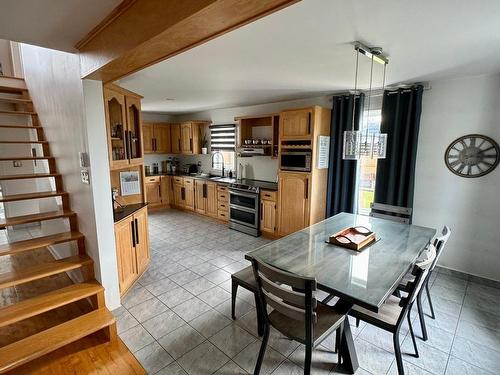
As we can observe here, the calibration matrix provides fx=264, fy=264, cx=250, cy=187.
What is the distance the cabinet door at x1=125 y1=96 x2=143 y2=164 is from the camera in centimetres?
321

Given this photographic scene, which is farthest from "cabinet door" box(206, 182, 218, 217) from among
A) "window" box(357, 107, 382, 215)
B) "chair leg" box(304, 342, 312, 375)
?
"chair leg" box(304, 342, 312, 375)

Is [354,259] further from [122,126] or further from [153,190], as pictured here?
[153,190]

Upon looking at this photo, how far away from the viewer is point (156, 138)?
6.83 meters

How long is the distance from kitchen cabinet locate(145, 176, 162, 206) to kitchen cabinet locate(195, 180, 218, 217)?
118 cm

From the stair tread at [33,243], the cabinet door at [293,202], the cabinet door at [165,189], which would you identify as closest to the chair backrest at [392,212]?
the cabinet door at [293,202]

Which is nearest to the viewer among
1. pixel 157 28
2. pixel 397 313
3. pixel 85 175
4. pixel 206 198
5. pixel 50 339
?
pixel 157 28

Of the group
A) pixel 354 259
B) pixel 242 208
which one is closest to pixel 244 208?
pixel 242 208

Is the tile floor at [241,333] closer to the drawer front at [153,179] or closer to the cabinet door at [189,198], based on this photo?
the cabinet door at [189,198]

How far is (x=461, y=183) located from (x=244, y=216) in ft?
10.9

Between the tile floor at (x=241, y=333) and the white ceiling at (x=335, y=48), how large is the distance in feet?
8.16

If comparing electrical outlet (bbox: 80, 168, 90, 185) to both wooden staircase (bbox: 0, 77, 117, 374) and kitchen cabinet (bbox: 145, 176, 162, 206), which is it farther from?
kitchen cabinet (bbox: 145, 176, 162, 206)

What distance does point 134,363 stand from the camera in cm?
209

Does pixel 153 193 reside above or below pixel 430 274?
below

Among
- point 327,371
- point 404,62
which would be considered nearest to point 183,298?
point 327,371
